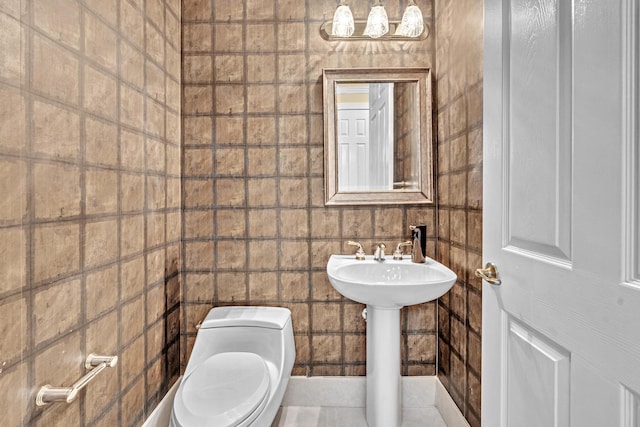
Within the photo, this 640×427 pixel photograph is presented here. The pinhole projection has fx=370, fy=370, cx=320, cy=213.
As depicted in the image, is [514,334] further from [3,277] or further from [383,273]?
[3,277]

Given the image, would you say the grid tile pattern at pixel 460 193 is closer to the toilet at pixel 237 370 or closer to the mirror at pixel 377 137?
the mirror at pixel 377 137

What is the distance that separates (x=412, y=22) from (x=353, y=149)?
688 millimetres

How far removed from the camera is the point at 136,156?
1.51 metres

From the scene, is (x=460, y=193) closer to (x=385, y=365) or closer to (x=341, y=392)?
(x=385, y=365)

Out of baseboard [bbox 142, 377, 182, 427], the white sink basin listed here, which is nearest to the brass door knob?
the white sink basin

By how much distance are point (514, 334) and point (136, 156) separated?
1.47 meters

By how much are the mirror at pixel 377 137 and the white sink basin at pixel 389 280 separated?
34 centimetres

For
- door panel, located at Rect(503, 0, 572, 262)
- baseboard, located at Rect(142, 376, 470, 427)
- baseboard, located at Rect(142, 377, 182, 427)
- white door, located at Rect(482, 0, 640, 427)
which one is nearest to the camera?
white door, located at Rect(482, 0, 640, 427)

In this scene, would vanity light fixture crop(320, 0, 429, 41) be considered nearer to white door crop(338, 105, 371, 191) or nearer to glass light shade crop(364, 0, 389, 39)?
glass light shade crop(364, 0, 389, 39)

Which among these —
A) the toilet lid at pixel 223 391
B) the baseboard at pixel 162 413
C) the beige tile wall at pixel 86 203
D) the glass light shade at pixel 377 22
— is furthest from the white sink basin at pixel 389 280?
the glass light shade at pixel 377 22

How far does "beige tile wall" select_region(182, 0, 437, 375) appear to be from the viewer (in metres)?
1.94

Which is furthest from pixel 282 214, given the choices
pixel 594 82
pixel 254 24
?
pixel 594 82

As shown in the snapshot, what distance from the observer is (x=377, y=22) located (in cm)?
184

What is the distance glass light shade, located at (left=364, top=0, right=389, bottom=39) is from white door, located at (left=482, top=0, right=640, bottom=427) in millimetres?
913
